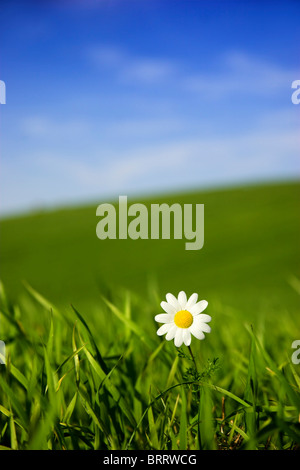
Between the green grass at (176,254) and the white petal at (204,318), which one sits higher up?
the green grass at (176,254)

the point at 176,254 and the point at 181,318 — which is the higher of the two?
the point at 176,254

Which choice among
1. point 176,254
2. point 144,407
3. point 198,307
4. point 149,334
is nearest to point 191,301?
point 198,307

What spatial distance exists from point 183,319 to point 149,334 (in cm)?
100

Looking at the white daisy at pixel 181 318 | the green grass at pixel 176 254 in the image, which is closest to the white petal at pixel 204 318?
the white daisy at pixel 181 318

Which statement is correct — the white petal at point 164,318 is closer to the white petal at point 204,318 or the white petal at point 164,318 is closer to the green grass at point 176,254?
the white petal at point 204,318

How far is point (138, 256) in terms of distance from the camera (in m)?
12.5

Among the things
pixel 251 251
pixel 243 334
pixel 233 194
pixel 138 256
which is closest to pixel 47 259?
pixel 138 256

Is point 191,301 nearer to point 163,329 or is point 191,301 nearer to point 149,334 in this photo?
point 163,329

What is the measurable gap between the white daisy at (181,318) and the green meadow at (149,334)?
56 mm

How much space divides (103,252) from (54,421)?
12.7 metres

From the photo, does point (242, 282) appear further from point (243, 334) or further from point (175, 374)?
point (175, 374)

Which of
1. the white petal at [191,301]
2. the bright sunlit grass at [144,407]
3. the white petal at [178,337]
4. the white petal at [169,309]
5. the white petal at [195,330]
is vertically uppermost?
the white petal at [191,301]

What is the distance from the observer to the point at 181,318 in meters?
0.88

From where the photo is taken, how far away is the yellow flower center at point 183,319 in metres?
0.88
